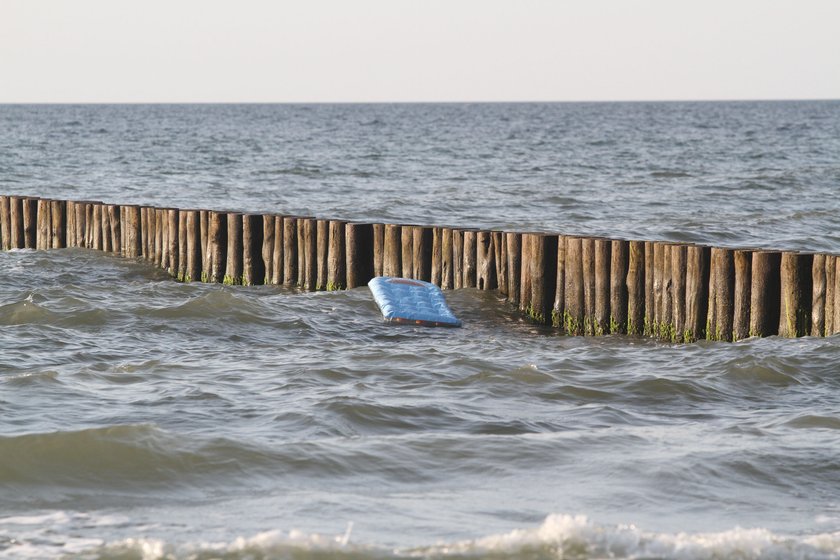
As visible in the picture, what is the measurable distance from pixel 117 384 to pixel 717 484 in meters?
4.22

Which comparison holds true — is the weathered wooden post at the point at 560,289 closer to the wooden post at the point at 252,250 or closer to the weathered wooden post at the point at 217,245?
the wooden post at the point at 252,250

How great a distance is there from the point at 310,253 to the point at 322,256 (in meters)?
0.16

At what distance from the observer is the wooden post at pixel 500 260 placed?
11383 mm

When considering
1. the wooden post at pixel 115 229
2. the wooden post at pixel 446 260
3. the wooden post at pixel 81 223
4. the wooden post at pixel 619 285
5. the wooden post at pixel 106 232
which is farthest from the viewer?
the wooden post at pixel 81 223

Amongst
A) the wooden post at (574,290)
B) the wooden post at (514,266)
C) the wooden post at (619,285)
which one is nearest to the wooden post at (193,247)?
the wooden post at (514,266)

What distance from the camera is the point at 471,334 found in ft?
34.7

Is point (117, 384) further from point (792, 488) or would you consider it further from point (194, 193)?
point (194, 193)

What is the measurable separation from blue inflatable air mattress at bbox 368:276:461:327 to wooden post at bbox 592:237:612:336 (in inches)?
49.7

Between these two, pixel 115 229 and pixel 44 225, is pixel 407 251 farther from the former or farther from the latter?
pixel 44 225

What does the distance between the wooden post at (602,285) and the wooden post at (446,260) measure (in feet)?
5.58

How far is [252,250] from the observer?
43.0 feet

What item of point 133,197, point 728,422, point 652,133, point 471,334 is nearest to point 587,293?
point 471,334

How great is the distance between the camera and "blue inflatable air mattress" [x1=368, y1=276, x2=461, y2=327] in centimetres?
1079

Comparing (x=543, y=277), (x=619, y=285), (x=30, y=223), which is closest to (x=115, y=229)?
(x=30, y=223)
